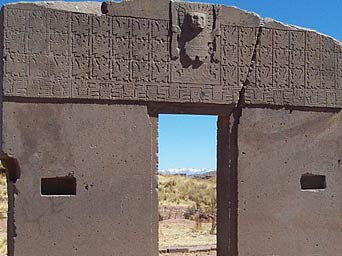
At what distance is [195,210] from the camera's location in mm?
16906

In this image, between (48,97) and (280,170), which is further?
(280,170)

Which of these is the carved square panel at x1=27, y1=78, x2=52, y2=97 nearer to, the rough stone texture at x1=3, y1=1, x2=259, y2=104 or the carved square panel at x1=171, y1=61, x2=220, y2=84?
the rough stone texture at x1=3, y1=1, x2=259, y2=104

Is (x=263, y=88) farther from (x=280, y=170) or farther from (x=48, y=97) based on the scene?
(x=48, y=97)

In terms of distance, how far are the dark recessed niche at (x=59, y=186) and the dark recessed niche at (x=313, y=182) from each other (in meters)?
2.45

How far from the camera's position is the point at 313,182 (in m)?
6.53

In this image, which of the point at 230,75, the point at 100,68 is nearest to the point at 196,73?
the point at 230,75

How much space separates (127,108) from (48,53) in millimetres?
905

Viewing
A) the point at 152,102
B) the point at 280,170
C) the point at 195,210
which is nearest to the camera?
the point at 152,102

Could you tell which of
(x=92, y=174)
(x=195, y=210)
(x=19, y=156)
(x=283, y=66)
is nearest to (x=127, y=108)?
(x=92, y=174)

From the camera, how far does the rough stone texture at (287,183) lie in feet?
20.2

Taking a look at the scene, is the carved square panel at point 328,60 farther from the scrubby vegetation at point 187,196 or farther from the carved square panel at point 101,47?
the scrubby vegetation at point 187,196

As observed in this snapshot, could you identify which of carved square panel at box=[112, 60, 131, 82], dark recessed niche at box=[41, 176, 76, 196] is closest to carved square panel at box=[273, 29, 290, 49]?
carved square panel at box=[112, 60, 131, 82]

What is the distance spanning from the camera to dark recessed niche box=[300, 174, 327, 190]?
648 centimetres

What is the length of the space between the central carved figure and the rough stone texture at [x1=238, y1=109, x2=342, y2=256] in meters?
0.74
